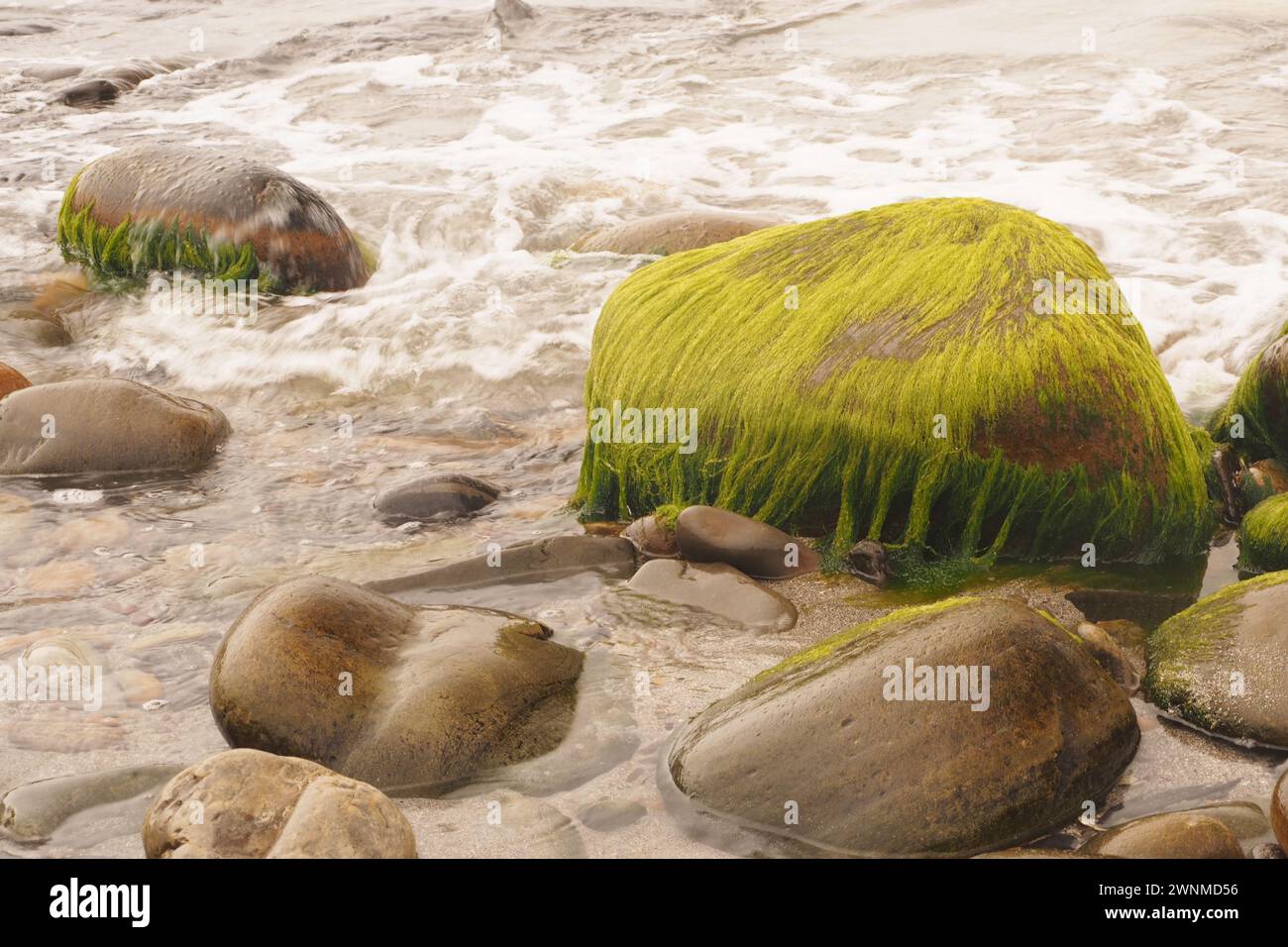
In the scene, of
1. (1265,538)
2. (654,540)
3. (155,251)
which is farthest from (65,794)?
(155,251)

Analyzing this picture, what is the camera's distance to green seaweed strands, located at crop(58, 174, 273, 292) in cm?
865

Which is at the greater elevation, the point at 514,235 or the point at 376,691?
the point at 514,235

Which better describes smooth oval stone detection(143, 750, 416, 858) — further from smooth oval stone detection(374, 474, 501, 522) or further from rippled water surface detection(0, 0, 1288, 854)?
smooth oval stone detection(374, 474, 501, 522)

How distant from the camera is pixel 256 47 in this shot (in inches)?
657

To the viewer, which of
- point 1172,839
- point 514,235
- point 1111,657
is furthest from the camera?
point 514,235

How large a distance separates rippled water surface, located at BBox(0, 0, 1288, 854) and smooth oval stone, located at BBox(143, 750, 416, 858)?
26 cm

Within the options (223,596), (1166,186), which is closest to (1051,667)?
(223,596)

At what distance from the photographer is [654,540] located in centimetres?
516

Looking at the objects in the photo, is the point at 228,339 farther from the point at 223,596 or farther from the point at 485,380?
the point at 223,596

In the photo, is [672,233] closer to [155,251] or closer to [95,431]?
[155,251]

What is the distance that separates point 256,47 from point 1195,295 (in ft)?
42.0

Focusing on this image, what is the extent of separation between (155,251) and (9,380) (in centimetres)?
237

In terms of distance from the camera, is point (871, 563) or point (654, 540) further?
point (654, 540)

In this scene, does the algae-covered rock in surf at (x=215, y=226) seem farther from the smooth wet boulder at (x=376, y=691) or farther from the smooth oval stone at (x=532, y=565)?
the smooth wet boulder at (x=376, y=691)
